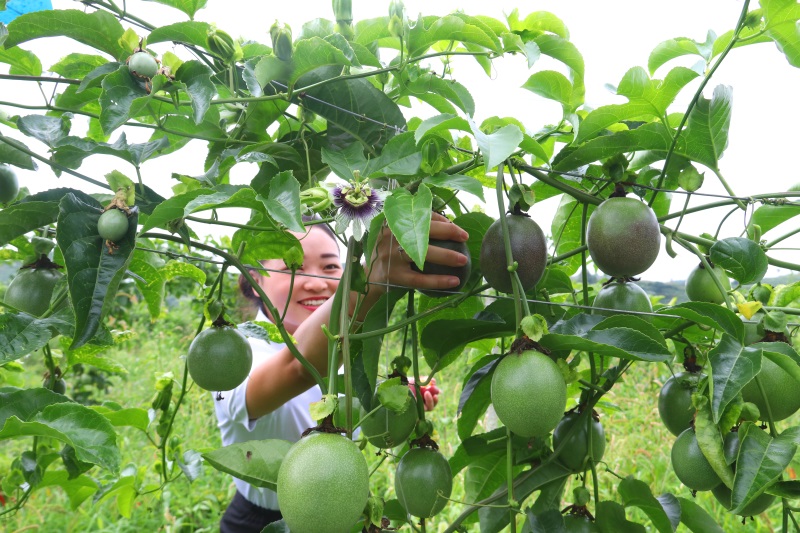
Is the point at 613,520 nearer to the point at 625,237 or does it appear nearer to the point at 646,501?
the point at 646,501

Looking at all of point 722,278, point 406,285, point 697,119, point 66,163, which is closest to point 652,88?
point 697,119

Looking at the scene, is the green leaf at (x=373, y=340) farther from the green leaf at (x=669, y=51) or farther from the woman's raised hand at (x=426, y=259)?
the green leaf at (x=669, y=51)

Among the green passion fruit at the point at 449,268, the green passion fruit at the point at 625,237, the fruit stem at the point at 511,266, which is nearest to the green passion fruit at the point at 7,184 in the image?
the green passion fruit at the point at 449,268

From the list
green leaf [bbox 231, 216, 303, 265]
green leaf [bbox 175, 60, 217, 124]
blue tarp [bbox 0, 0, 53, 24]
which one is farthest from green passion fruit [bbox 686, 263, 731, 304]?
blue tarp [bbox 0, 0, 53, 24]

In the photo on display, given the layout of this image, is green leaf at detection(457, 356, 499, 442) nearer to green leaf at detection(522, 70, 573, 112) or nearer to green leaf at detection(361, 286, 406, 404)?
green leaf at detection(361, 286, 406, 404)

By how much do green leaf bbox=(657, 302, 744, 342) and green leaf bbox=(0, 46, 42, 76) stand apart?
32.6 inches

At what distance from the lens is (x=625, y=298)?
821 millimetres

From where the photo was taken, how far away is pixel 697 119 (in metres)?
0.76

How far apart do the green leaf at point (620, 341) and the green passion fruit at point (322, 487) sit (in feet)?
0.75

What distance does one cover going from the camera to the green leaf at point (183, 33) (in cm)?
72

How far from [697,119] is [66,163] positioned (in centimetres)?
73

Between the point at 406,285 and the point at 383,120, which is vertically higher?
the point at 383,120

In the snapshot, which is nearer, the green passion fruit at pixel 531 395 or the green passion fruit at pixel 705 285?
the green passion fruit at pixel 531 395

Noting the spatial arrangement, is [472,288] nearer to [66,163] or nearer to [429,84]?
[429,84]
